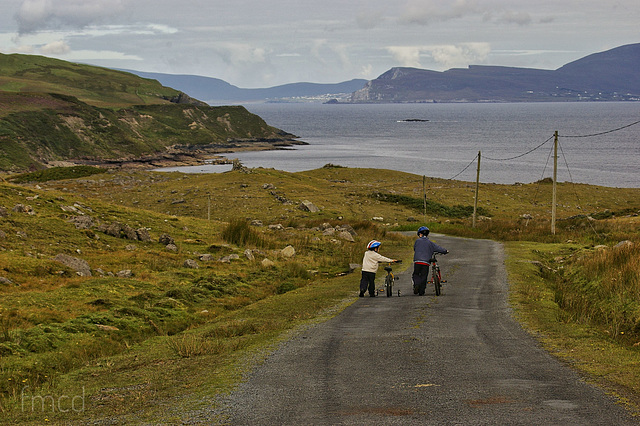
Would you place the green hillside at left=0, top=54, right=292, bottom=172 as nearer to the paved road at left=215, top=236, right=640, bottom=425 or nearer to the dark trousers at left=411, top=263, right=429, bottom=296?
the dark trousers at left=411, top=263, right=429, bottom=296

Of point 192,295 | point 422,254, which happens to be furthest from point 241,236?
point 422,254

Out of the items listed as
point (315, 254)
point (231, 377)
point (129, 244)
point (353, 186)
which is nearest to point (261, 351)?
point (231, 377)

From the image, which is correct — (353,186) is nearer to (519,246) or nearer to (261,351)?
(519,246)

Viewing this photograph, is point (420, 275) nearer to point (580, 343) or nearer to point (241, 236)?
point (580, 343)

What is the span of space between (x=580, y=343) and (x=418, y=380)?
14.8 ft

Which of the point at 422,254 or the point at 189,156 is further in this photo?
the point at 189,156

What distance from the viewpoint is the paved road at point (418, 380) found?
26.3 feet

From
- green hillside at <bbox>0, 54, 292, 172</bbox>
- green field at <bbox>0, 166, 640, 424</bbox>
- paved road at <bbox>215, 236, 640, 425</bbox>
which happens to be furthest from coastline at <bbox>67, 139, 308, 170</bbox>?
paved road at <bbox>215, 236, 640, 425</bbox>

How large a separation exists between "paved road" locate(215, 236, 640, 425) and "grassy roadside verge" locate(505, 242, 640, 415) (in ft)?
1.09

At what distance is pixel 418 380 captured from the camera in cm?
965

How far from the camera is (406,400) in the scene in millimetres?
8664

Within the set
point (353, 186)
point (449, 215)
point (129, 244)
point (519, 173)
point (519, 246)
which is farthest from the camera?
point (519, 173)

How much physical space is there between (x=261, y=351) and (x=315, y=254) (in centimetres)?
2071

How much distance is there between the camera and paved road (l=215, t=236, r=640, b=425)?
801cm
